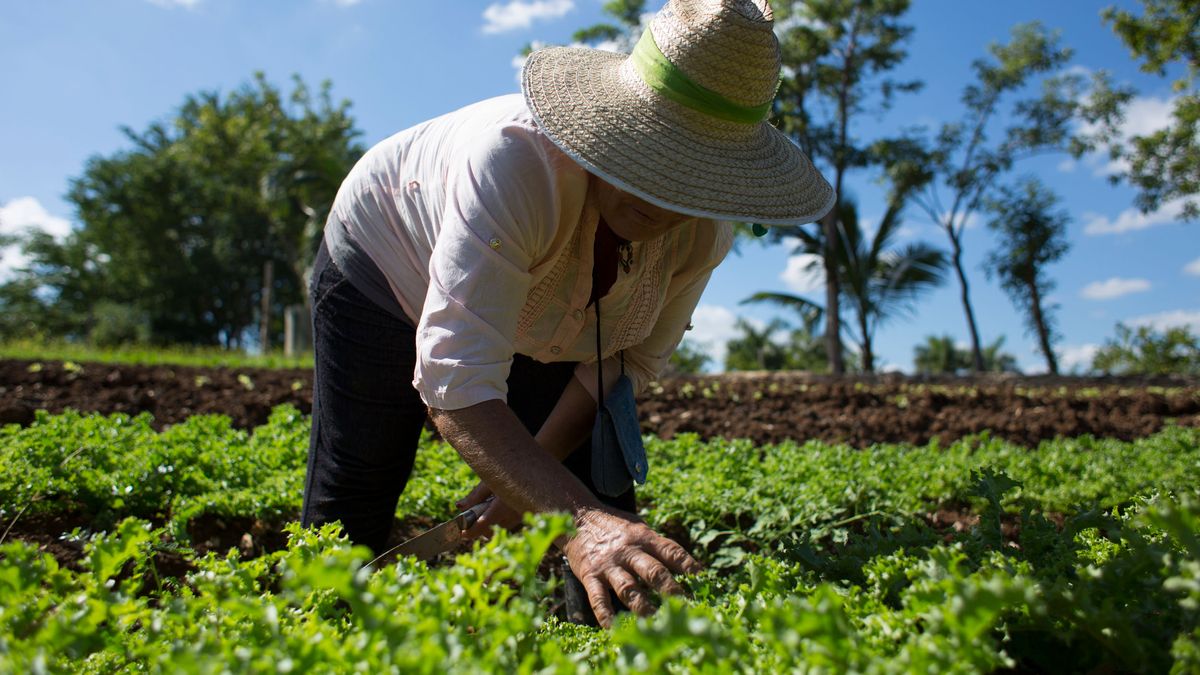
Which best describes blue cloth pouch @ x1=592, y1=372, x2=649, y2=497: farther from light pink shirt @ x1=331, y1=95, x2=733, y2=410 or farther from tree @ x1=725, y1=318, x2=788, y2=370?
tree @ x1=725, y1=318, x2=788, y2=370

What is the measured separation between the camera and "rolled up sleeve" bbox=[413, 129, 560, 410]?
1854 millimetres

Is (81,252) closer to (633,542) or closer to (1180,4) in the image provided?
(1180,4)

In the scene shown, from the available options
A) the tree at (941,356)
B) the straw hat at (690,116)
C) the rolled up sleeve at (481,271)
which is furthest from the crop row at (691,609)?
the tree at (941,356)

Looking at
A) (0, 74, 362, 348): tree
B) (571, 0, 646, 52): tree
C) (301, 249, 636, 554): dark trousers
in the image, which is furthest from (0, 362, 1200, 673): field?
(0, 74, 362, 348): tree

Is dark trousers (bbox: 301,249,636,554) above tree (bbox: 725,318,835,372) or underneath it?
underneath

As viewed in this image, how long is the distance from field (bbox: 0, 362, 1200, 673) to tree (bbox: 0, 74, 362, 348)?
31.7m

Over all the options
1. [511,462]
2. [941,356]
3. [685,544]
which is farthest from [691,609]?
[941,356]

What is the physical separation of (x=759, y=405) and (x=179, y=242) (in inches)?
1595

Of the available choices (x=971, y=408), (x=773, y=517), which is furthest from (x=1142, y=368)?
(x=773, y=517)

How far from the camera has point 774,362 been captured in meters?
33.6

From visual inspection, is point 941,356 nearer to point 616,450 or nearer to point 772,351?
point 772,351

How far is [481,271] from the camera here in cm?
187

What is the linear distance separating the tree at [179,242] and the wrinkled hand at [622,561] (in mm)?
35525

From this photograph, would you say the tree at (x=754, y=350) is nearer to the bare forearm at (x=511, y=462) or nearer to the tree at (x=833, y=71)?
the tree at (x=833, y=71)
